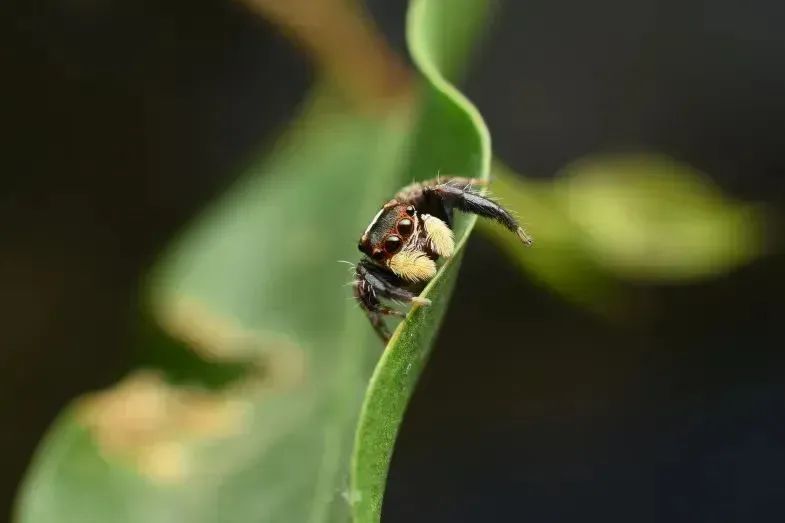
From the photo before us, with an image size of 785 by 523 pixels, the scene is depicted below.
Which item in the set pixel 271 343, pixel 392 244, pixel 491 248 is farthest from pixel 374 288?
pixel 491 248

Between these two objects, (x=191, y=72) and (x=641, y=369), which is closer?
(x=641, y=369)

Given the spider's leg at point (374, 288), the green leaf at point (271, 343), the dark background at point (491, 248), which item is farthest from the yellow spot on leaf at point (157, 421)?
the dark background at point (491, 248)

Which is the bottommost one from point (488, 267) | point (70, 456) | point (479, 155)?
point (488, 267)

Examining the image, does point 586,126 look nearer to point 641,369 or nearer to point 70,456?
point 641,369

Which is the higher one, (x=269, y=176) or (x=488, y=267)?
(x=269, y=176)

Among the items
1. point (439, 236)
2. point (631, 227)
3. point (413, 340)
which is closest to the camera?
point (413, 340)

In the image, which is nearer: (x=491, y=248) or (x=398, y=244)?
(x=398, y=244)

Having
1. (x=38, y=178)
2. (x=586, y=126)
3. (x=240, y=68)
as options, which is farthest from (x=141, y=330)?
(x=586, y=126)

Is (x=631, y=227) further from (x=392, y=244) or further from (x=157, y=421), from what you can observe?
(x=157, y=421)
